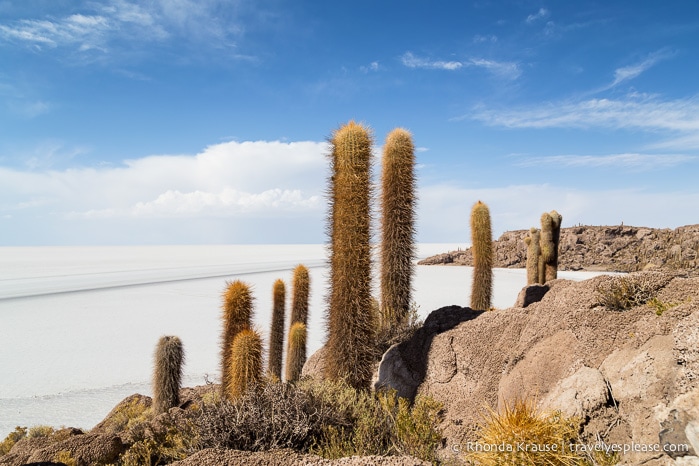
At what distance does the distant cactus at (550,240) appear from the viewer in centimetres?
1304

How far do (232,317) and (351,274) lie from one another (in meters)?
1.90

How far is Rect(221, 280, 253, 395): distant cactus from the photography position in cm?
700

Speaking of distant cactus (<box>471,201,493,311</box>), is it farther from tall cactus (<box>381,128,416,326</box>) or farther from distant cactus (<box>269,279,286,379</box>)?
distant cactus (<box>269,279,286,379</box>)

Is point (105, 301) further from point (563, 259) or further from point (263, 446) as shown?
point (563, 259)

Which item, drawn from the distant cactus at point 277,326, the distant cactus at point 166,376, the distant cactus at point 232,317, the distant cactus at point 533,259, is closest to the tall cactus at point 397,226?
the distant cactus at point 277,326

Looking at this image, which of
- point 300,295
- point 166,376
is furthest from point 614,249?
point 166,376

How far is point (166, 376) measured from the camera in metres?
8.46

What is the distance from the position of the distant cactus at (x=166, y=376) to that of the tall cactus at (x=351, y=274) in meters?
3.31

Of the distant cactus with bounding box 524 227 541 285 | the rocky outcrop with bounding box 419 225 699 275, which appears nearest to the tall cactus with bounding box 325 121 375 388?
the distant cactus with bounding box 524 227 541 285

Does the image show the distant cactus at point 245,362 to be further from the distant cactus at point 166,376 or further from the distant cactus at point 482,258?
the distant cactus at point 482,258

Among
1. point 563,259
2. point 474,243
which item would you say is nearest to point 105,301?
point 474,243

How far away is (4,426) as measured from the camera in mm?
9234

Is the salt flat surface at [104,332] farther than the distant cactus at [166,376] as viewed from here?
Yes

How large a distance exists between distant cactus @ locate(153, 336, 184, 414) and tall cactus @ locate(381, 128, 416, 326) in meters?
3.77
